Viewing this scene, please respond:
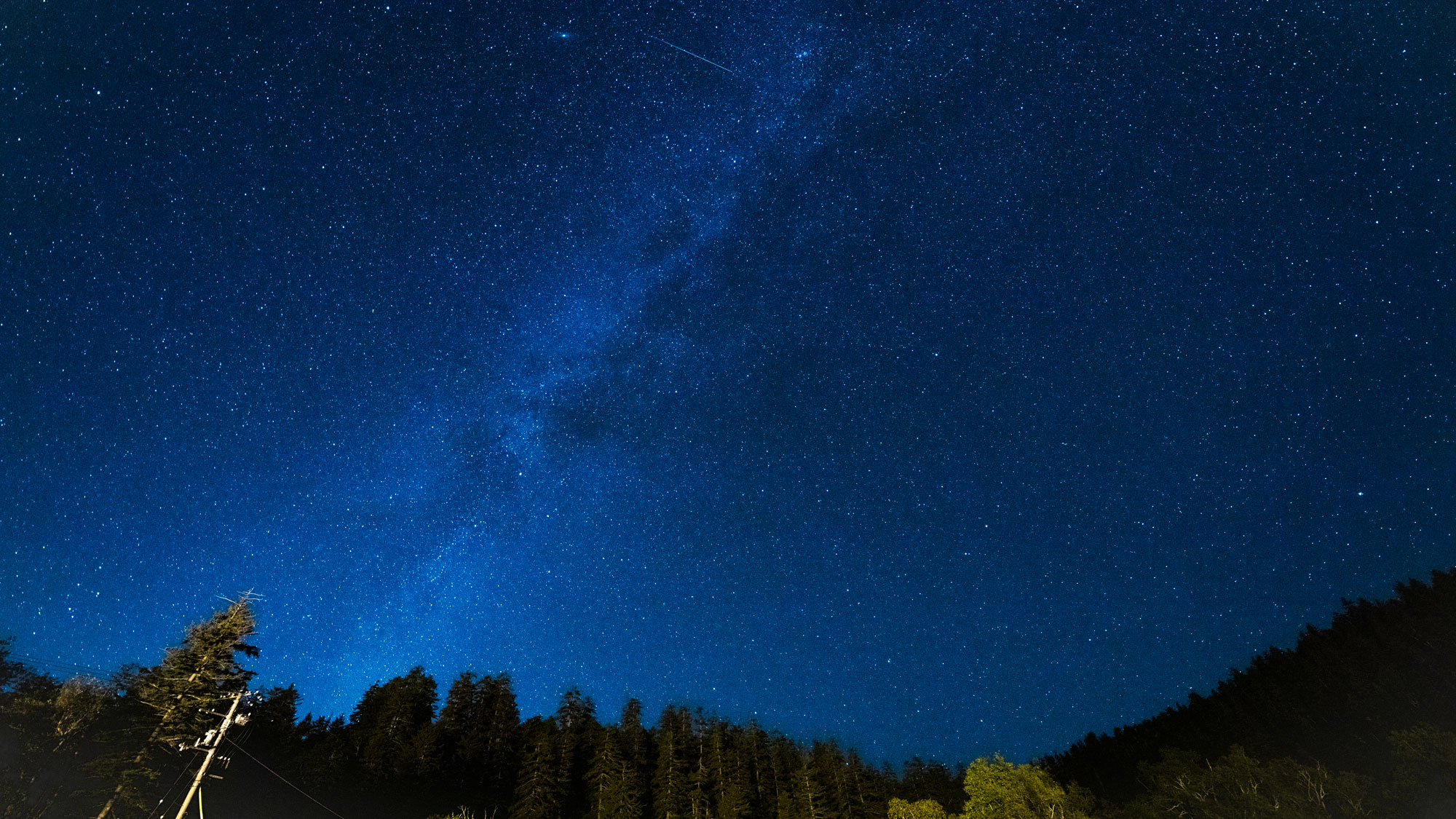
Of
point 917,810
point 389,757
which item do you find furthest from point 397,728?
point 917,810

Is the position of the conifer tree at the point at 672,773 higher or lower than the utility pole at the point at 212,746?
higher

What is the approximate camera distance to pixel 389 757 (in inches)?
2569

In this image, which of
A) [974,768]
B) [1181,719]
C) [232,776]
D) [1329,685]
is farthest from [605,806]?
[1181,719]

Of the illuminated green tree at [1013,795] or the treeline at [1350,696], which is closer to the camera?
the illuminated green tree at [1013,795]

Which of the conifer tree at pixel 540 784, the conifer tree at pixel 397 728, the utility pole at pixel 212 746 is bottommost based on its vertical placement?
the utility pole at pixel 212 746

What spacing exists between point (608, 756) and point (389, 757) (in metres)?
21.9

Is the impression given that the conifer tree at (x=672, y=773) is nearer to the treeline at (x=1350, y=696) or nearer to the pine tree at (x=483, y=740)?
the pine tree at (x=483, y=740)

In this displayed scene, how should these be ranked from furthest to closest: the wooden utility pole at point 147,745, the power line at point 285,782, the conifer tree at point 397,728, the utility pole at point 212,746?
the conifer tree at point 397,728
the power line at point 285,782
the utility pole at point 212,746
the wooden utility pole at point 147,745

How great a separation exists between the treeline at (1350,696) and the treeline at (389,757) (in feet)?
121

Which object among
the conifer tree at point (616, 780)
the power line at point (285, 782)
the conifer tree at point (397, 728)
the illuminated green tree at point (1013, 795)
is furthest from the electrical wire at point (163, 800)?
the illuminated green tree at point (1013, 795)

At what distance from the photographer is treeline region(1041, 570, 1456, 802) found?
72.6m

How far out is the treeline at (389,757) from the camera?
33.8 m

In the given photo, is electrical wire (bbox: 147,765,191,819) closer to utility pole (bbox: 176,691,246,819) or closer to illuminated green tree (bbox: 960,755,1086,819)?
utility pole (bbox: 176,691,246,819)

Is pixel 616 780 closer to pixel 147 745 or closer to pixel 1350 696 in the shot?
pixel 147 745
